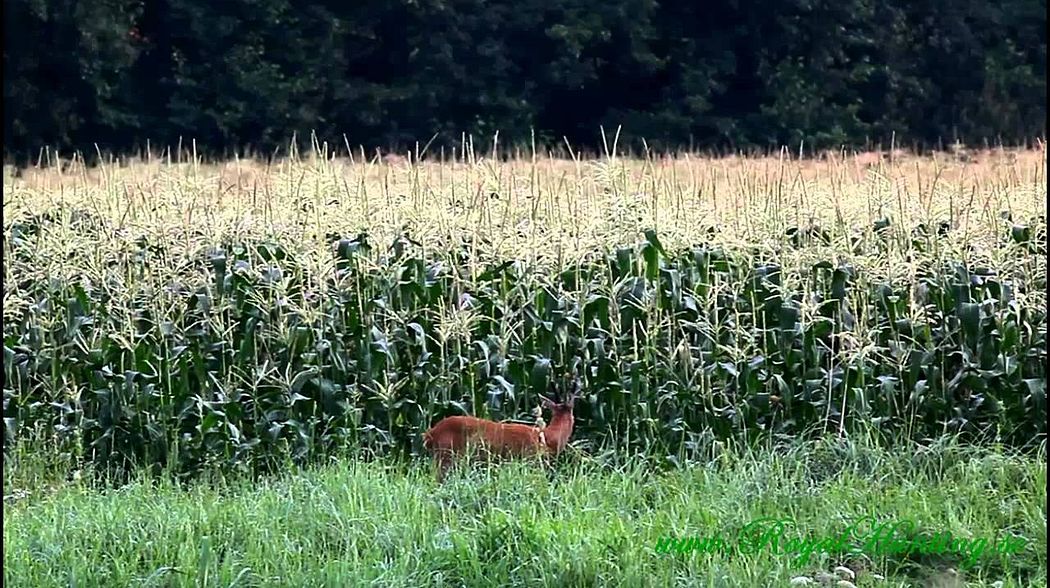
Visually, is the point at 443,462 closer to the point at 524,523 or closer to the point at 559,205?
the point at 524,523

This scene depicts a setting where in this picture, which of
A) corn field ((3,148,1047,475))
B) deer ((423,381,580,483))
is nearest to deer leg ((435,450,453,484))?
deer ((423,381,580,483))

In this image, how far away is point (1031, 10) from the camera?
3206cm

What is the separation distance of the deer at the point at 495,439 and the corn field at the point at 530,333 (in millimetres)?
585

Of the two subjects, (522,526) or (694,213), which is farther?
(694,213)

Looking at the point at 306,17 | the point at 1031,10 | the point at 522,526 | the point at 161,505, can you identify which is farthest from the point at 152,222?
the point at 1031,10

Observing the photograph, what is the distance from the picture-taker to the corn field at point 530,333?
22.8 ft

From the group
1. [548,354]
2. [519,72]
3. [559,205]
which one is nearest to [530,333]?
[548,354]

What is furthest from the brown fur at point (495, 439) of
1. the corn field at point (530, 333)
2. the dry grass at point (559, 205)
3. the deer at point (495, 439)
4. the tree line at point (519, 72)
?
the tree line at point (519, 72)

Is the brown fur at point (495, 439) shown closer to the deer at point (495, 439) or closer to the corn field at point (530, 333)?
the deer at point (495, 439)

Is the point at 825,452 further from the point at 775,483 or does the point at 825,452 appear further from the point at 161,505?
the point at 161,505

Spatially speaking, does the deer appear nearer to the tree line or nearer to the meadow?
the meadow

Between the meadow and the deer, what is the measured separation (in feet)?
0.43

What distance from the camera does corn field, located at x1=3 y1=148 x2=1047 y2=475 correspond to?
22.8ft

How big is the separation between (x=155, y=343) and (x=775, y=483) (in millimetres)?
3490
